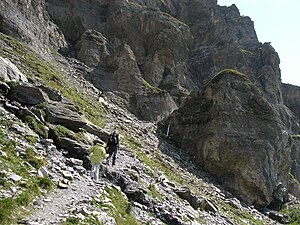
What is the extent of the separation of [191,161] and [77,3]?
5934 cm

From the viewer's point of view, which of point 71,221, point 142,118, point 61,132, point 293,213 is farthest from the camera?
point 142,118

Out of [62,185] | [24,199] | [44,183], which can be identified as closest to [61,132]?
[62,185]

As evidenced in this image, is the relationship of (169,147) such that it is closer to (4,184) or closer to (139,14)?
(4,184)

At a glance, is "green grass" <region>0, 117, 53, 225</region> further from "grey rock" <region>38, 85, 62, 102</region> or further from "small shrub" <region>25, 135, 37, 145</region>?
"grey rock" <region>38, 85, 62, 102</region>

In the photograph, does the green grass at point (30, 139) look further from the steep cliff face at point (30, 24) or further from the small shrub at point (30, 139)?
the steep cliff face at point (30, 24)

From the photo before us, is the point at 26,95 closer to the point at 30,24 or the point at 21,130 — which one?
the point at 21,130

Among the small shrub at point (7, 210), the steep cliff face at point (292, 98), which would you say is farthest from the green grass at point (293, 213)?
the steep cliff face at point (292, 98)

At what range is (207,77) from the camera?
9894cm

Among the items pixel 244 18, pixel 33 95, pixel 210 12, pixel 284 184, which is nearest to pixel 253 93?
pixel 284 184

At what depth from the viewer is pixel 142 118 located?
6112 cm

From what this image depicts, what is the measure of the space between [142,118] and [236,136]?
1889 cm

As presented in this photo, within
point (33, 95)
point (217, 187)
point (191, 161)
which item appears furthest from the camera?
point (191, 161)

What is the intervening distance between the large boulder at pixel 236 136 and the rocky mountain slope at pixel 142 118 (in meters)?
0.16

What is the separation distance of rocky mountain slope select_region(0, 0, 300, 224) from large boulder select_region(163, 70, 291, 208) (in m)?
0.16
